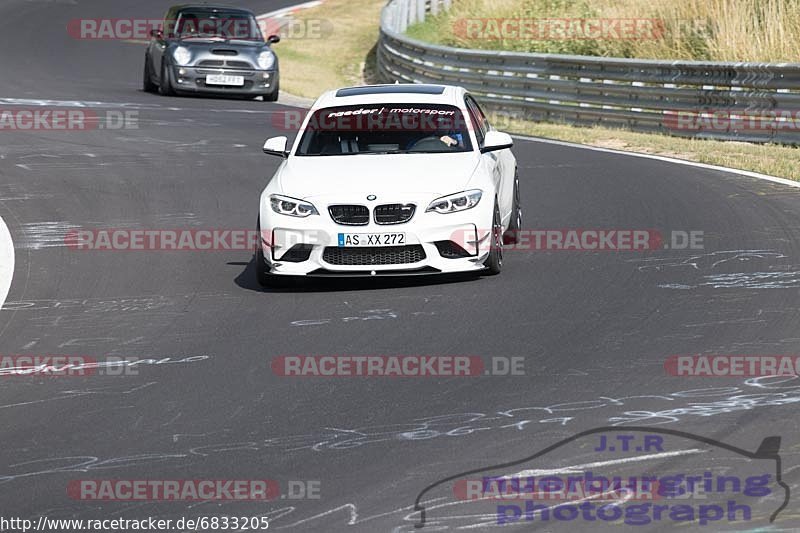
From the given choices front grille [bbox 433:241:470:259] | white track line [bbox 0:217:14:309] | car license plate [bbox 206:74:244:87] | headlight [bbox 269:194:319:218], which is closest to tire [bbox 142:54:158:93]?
car license plate [bbox 206:74:244:87]

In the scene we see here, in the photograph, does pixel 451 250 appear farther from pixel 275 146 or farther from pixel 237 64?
pixel 237 64

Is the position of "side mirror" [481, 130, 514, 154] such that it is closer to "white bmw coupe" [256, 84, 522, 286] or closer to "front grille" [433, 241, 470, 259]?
"white bmw coupe" [256, 84, 522, 286]

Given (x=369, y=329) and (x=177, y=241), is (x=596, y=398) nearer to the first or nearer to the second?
(x=369, y=329)

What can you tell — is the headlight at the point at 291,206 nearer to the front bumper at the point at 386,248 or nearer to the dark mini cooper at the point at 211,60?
the front bumper at the point at 386,248

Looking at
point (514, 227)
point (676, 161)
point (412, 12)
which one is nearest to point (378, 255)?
point (514, 227)

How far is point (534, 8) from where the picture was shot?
112 ft

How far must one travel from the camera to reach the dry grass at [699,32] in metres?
24.6

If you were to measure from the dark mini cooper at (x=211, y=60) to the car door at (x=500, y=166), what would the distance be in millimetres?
13951

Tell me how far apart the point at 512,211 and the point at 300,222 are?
89.9 inches

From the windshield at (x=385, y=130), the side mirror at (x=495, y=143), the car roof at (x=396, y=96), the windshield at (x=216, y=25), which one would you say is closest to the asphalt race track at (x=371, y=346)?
the side mirror at (x=495, y=143)

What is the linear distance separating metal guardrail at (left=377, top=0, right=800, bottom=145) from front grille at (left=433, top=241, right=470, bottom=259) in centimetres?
965

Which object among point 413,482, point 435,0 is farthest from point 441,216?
point 435,0

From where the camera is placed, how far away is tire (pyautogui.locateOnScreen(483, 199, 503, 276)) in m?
11.0

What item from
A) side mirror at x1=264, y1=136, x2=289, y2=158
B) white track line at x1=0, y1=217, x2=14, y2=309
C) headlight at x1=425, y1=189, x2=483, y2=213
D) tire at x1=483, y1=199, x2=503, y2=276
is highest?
side mirror at x1=264, y1=136, x2=289, y2=158
